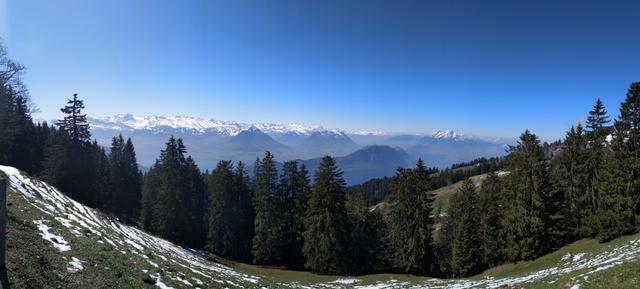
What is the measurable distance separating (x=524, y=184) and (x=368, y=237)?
22568 millimetres

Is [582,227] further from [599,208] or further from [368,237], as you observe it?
[368,237]

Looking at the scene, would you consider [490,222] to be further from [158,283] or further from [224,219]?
[158,283]

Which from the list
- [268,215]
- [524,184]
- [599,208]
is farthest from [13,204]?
[599,208]

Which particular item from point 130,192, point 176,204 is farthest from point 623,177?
point 130,192

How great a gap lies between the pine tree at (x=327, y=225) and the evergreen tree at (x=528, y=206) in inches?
808

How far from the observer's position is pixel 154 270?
1892 cm

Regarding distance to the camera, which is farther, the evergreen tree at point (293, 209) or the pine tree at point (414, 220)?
the evergreen tree at point (293, 209)

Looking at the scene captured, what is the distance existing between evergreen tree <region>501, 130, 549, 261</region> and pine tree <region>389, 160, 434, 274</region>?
9.57m

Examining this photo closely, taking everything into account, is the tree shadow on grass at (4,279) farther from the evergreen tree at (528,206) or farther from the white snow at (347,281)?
the evergreen tree at (528,206)

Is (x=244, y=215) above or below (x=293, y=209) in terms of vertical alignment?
below

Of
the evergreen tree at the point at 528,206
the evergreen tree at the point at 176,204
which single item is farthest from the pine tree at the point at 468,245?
the evergreen tree at the point at 176,204

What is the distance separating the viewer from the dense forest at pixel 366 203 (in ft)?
133

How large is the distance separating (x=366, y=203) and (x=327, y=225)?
10.4 m

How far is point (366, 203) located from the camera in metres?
54.6
